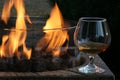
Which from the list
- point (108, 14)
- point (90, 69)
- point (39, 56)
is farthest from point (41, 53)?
point (108, 14)

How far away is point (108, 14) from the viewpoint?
419cm

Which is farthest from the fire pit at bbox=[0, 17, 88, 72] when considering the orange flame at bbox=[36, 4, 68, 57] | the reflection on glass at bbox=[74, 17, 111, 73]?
the reflection on glass at bbox=[74, 17, 111, 73]

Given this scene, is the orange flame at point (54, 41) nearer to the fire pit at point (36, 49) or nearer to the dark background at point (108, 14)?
the fire pit at point (36, 49)


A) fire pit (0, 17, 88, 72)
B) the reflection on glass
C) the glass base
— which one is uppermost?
the reflection on glass

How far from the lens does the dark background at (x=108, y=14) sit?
4.14m

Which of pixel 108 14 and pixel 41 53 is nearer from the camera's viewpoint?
pixel 41 53

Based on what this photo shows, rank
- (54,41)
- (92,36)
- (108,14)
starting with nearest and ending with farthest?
(92,36) → (54,41) → (108,14)

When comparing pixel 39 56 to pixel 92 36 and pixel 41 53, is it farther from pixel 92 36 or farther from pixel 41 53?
pixel 92 36

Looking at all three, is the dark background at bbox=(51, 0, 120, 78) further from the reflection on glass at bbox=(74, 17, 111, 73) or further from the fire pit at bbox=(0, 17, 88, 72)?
the reflection on glass at bbox=(74, 17, 111, 73)

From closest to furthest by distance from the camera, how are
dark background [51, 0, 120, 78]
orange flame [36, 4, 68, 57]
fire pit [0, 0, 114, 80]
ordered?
fire pit [0, 0, 114, 80] < orange flame [36, 4, 68, 57] < dark background [51, 0, 120, 78]

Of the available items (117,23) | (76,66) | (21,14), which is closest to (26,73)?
(76,66)

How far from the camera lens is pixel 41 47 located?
2.71 m

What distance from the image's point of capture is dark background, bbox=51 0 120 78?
414 cm

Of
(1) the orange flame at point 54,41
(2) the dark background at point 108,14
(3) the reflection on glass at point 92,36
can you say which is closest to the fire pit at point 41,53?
(1) the orange flame at point 54,41
